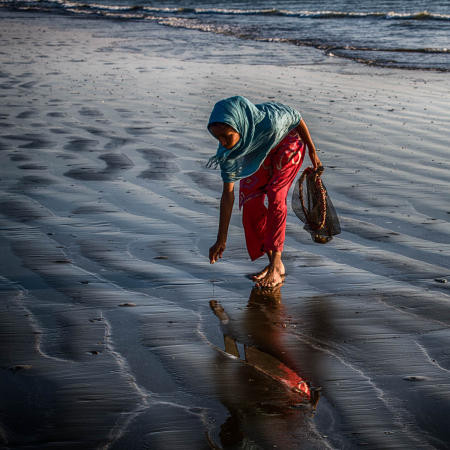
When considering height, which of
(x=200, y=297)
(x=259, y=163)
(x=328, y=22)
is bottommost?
(x=200, y=297)

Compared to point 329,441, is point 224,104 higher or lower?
higher

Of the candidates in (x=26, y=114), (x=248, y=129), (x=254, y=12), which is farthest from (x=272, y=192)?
(x=254, y=12)

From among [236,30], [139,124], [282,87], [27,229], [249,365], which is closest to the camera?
[249,365]

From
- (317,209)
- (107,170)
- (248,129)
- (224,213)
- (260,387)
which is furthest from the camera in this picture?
(107,170)

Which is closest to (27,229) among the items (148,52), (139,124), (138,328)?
(138,328)

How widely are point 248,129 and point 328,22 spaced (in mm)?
23009

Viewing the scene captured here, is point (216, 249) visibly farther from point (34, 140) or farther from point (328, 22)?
point (328, 22)

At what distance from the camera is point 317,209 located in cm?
412

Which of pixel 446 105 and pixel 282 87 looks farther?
pixel 282 87

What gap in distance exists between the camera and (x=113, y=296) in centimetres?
359

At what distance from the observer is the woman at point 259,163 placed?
340cm

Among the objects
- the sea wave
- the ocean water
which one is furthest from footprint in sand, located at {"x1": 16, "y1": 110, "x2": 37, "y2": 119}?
the sea wave

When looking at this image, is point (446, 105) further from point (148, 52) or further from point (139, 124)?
point (148, 52)

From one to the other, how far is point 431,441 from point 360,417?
0.84 feet
